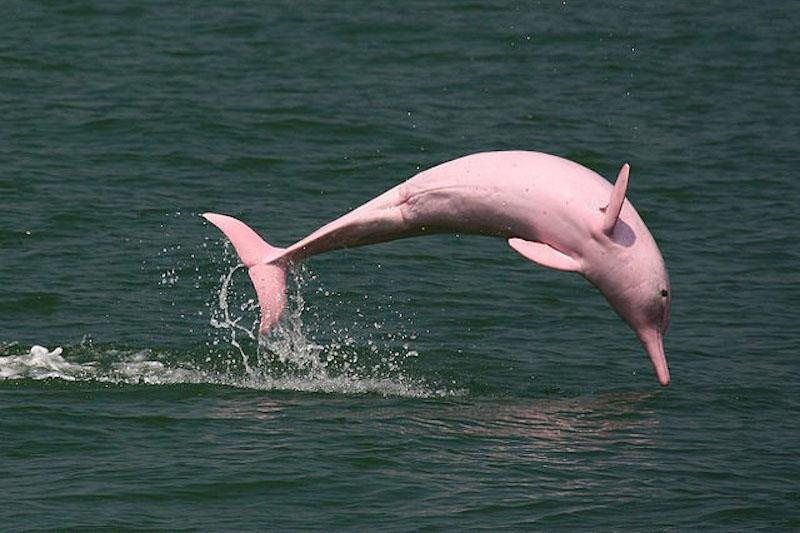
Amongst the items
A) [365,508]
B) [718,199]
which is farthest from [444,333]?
[718,199]

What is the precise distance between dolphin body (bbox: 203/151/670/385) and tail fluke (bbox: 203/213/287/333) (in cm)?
50

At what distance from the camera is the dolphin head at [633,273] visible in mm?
15430

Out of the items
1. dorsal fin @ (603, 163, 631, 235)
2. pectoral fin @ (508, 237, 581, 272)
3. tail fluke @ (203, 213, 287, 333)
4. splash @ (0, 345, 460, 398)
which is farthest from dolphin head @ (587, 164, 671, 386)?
tail fluke @ (203, 213, 287, 333)

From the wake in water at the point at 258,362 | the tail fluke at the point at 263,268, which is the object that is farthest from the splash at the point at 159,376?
the tail fluke at the point at 263,268

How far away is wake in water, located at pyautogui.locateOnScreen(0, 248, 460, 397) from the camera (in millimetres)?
17922

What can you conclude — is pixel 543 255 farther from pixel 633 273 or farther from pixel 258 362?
pixel 258 362

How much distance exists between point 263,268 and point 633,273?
3.57 m

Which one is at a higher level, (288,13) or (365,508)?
(288,13)

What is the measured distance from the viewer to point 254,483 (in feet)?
48.4

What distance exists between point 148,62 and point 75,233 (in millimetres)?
10537

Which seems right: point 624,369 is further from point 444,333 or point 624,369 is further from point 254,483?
point 254,483

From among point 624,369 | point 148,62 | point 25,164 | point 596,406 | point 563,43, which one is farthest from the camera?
point 563,43

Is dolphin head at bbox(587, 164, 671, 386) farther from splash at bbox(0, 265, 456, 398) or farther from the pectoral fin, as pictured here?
splash at bbox(0, 265, 456, 398)

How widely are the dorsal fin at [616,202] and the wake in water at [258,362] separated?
3.53 metres
